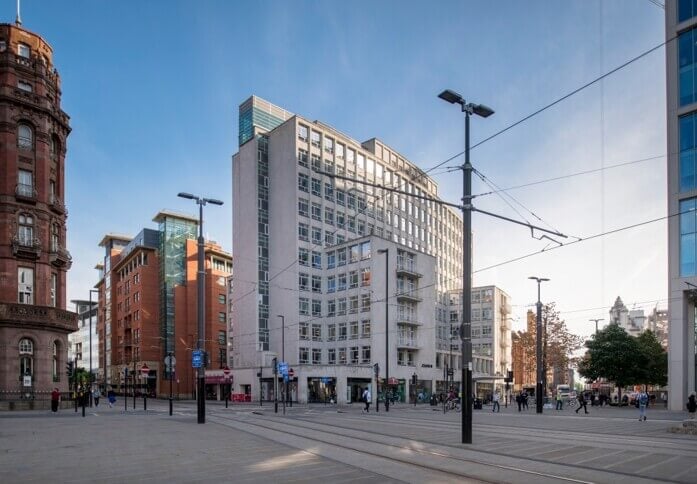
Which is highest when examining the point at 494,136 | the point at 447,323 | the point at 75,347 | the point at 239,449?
the point at 494,136

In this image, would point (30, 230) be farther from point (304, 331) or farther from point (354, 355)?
point (354, 355)

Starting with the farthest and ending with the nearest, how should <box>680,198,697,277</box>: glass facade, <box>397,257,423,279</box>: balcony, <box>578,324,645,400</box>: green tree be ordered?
<box>397,257,423,279</box>: balcony → <box>578,324,645,400</box>: green tree → <box>680,198,697,277</box>: glass facade

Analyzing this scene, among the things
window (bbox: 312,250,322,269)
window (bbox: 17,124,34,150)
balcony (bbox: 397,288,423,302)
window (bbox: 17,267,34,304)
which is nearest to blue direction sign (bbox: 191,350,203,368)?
window (bbox: 17,267,34,304)

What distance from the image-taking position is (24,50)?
45312mm

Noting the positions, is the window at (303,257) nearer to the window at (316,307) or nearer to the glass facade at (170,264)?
the window at (316,307)

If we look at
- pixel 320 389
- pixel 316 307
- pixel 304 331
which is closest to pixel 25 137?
pixel 304 331

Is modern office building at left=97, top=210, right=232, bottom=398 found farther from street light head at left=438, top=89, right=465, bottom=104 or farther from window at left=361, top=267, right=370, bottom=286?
street light head at left=438, top=89, right=465, bottom=104

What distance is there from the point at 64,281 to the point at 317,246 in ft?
113

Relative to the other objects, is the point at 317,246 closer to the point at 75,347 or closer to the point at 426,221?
the point at 426,221

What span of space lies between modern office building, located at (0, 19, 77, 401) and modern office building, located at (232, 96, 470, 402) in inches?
1060

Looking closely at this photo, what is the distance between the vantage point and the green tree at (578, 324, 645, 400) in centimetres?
6444

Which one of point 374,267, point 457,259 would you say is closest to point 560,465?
point 374,267

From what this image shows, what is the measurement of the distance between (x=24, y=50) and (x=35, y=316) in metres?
20.9

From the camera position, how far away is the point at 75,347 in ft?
537
